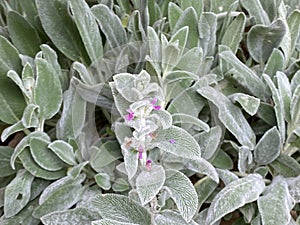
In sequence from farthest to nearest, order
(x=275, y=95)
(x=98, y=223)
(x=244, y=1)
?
1. (x=244, y=1)
2. (x=275, y=95)
3. (x=98, y=223)

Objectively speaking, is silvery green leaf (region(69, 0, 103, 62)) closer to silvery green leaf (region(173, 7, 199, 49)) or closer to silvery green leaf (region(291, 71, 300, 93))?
silvery green leaf (region(173, 7, 199, 49))

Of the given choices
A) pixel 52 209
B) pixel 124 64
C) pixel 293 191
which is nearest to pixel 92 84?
pixel 124 64

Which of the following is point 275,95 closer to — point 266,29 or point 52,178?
point 266,29

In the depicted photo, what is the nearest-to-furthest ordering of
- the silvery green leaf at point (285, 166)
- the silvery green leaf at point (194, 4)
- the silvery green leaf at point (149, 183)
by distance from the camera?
the silvery green leaf at point (149, 183) → the silvery green leaf at point (285, 166) → the silvery green leaf at point (194, 4)

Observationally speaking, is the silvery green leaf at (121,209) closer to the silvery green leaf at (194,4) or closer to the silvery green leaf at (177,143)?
the silvery green leaf at (177,143)

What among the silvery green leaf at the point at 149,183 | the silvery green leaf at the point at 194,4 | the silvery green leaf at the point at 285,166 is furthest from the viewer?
the silvery green leaf at the point at 194,4

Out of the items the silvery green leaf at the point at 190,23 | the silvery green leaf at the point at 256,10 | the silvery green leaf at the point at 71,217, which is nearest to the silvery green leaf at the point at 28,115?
the silvery green leaf at the point at 71,217
